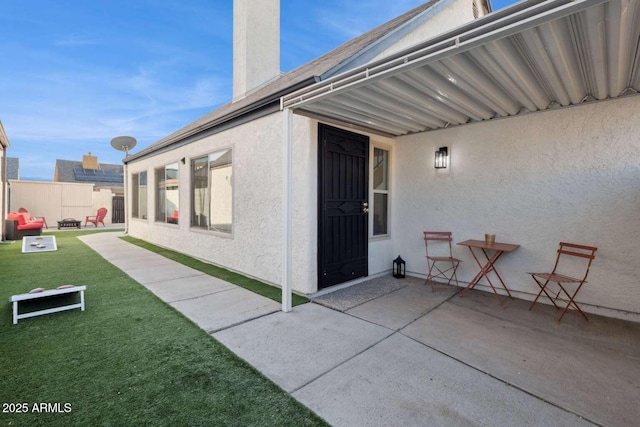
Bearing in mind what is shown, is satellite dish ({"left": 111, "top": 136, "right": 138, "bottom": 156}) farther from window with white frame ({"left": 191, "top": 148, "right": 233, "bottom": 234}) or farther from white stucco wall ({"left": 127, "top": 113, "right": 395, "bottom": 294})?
window with white frame ({"left": 191, "top": 148, "right": 233, "bottom": 234})

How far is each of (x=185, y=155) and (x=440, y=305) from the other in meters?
6.43

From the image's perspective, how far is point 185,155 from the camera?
22.9 ft

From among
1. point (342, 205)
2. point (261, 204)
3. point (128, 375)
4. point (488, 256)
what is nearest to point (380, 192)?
point (342, 205)

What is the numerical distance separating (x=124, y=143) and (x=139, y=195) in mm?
2287

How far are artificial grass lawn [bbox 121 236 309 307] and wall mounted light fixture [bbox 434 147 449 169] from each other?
3.08 metres

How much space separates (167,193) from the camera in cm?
791

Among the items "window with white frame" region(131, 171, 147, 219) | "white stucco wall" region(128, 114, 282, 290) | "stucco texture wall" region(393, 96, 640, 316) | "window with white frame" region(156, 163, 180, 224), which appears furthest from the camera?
"window with white frame" region(131, 171, 147, 219)

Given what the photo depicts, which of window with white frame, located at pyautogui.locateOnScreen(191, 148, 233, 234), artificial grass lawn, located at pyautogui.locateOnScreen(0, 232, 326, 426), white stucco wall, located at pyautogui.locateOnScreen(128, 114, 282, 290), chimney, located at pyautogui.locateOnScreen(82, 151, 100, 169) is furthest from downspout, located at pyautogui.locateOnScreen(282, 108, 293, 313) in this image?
chimney, located at pyautogui.locateOnScreen(82, 151, 100, 169)

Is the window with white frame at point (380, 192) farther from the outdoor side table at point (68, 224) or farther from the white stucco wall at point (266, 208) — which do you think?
the outdoor side table at point (68, 224)

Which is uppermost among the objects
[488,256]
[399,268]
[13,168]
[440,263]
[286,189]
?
[13,168]

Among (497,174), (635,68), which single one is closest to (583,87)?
(635,68)

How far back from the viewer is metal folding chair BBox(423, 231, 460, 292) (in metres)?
4.70

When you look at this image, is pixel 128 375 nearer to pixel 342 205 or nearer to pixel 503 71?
pixel 342 205

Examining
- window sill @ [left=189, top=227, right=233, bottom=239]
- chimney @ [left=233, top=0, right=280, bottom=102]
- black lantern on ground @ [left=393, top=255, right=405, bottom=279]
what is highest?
chimney @ [left=233, top=0, right=280, bottom=102]
